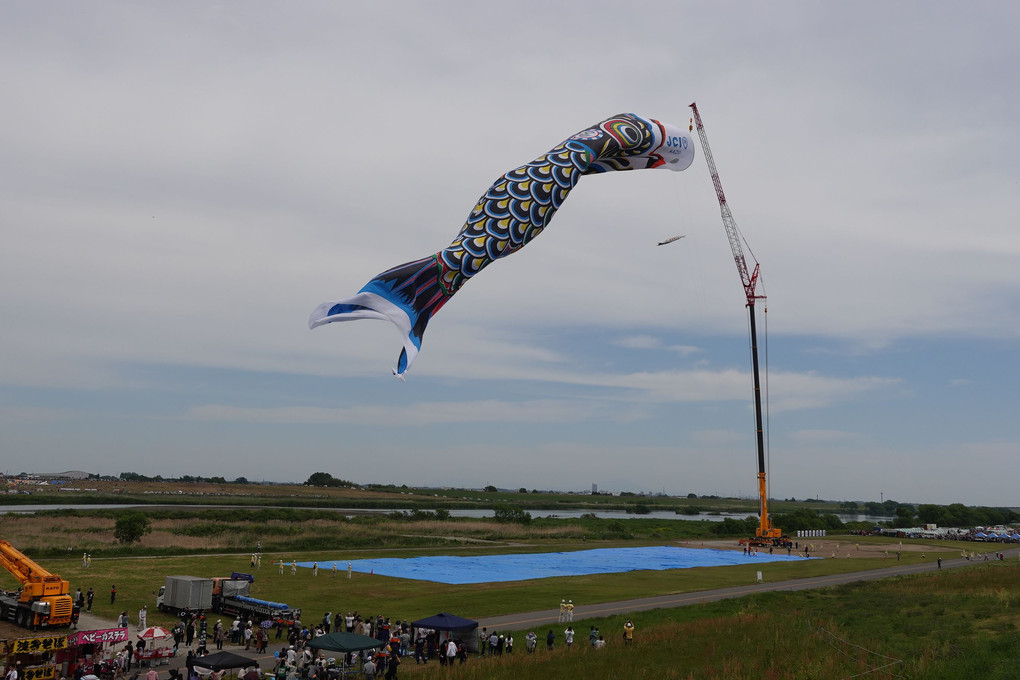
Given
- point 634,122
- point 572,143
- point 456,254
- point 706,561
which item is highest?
point 634,122

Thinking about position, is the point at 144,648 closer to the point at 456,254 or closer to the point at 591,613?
the point at 591,613

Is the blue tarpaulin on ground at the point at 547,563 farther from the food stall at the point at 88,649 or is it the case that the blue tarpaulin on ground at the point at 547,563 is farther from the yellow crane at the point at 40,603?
the food stall at the point at 88,649

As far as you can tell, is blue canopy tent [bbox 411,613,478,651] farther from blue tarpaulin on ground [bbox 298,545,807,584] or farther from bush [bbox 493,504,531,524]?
bush [bbox 493,504,531,524]

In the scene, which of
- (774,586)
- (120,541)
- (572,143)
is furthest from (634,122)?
(120,541)

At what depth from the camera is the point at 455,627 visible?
80.2 ft

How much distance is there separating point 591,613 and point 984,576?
82.5 feet

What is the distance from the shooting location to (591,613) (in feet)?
107

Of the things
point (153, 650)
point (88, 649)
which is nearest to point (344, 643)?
point (153, 650)

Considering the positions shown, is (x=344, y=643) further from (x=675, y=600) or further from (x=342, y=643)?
(x=675, y=600)

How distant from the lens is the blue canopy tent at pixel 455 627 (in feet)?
80.0

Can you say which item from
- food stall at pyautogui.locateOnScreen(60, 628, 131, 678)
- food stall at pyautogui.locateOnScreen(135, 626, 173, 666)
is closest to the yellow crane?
food stall at pyautogui.locateOnScreen(135, 626, 173, 666)

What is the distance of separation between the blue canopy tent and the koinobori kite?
16.3 meters

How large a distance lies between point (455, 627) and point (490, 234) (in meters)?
17.0

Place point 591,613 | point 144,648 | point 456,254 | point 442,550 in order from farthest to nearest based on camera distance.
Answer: point 442,550
point 591,613
point 144,648
point 456,254
